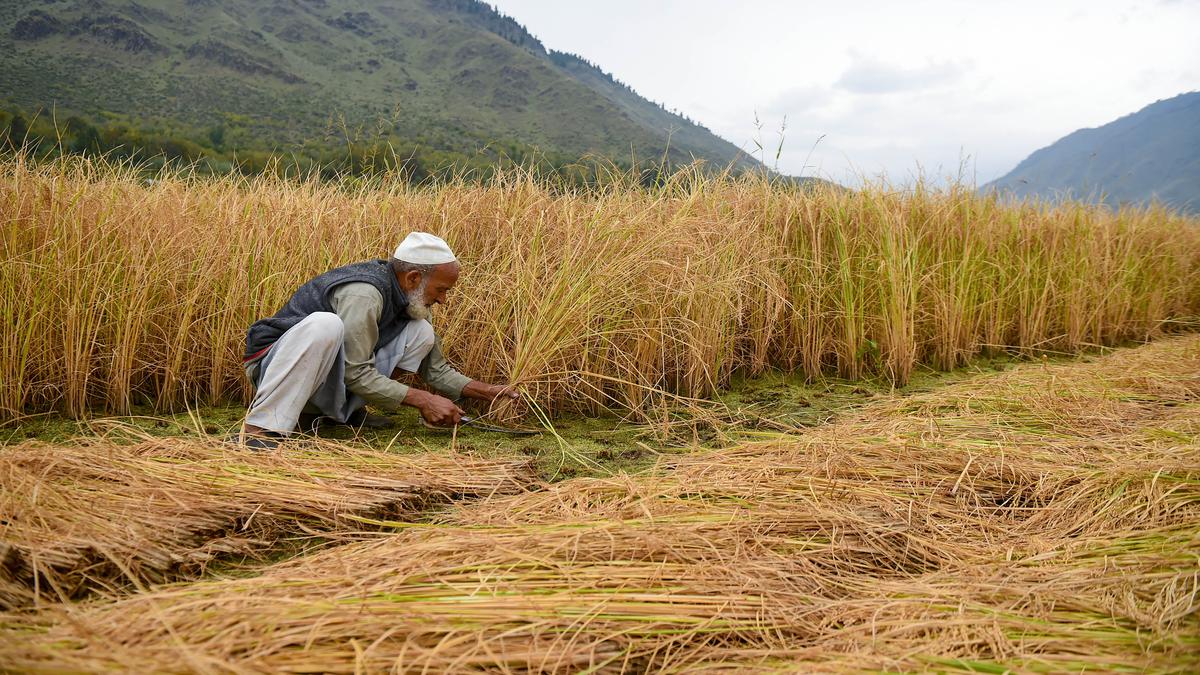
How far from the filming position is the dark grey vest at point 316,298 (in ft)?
8.79

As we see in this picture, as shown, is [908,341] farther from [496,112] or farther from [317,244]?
[496,112]

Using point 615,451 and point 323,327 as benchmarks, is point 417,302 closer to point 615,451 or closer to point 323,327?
point 323,327

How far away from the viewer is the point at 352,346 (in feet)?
8.81

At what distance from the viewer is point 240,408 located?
325cm

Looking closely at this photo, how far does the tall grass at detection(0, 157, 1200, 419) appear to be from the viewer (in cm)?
302

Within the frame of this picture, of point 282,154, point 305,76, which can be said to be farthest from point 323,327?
point 305,76

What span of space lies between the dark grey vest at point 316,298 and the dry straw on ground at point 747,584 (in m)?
1.13

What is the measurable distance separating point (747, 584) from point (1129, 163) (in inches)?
4377

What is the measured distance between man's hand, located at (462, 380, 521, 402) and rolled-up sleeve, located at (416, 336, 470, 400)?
0.15ft

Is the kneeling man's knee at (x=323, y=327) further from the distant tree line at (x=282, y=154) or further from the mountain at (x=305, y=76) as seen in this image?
the mountain at (x=305, y=76)

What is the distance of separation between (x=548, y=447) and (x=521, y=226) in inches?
51.7

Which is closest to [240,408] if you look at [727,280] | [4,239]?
[4,239]

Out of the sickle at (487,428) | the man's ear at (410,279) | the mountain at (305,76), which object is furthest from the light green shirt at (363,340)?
the mountain at (305,76)

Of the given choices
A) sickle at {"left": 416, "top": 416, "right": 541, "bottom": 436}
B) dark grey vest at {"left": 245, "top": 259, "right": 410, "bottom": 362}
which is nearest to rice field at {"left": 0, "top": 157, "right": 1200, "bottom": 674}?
sickle at {"left": 416, "top": 416, "right": 541, "bottom": 436}
